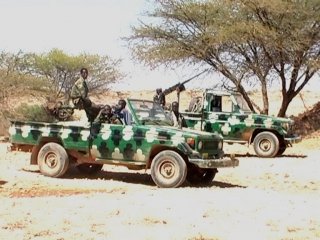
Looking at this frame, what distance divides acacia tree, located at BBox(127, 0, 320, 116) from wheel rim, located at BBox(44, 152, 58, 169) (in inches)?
465

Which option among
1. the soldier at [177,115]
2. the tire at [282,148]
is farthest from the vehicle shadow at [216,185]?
the tire at [282,148]

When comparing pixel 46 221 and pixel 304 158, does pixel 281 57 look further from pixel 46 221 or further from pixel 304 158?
pixel 46 221

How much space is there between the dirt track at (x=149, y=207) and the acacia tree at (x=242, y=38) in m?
10.2

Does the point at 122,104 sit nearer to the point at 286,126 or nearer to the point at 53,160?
the point at 53,160

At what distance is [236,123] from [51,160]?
7046 mm

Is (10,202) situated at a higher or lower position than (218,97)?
lower

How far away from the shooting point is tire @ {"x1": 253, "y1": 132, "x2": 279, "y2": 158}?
56.6ft

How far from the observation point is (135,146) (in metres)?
10.8

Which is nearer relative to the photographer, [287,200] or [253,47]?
[287,200]

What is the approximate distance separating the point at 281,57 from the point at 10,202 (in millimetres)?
16840

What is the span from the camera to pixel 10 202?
8.30m

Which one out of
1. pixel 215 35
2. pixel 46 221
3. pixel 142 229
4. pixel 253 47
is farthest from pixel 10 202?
pixel 253 47

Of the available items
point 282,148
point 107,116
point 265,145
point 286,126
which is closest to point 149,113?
point 107,116

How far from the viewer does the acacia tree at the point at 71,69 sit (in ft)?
112
